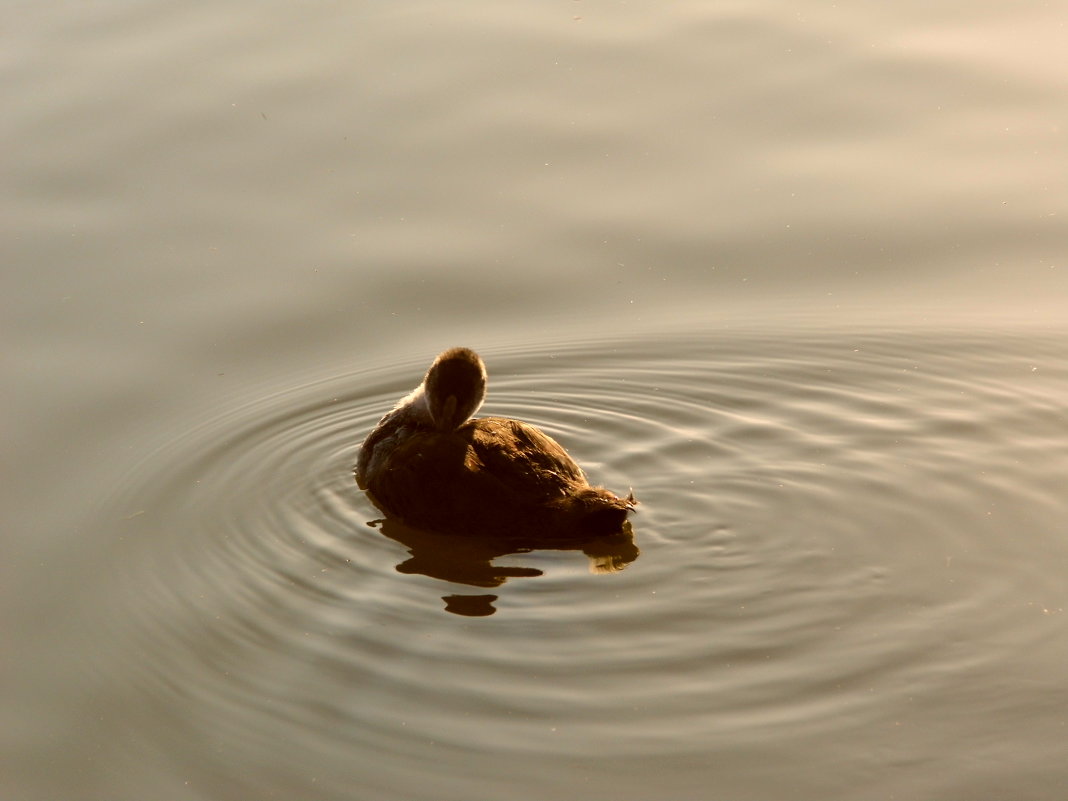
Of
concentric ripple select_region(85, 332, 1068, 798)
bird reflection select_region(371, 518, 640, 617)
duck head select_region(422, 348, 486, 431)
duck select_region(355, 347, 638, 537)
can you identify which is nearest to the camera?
concentric ripple select_region(85, 332, 1068, 798)

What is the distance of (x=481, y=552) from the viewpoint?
889 cm

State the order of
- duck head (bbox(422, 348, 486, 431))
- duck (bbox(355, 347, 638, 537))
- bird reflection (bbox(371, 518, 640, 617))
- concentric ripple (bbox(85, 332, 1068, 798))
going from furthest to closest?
duck head (bbox(422, 348, 486, 431)), duck (bbox(355, 347, 638, 537)), bird reflection (bbox(371, 518, 640, 617)), concentric ripple (bbox(85, 332, 1068, 798))

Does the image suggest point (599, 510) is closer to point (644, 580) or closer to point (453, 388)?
point (644, 580)

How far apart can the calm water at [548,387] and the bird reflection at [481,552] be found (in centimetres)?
4

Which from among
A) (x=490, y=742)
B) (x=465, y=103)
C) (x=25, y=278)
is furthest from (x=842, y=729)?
(x=465, y=103)

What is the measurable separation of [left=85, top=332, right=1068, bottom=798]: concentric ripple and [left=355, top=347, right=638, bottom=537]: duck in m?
0.18

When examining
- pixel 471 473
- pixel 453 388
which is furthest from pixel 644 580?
pixel 453 388

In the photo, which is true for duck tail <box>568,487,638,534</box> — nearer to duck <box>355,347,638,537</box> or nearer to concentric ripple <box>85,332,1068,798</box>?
duck <box>355,347,638,537</box>

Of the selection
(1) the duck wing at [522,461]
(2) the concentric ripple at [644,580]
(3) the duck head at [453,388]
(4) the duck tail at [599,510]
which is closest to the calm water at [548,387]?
(2) the concentric ripple at [644,580]

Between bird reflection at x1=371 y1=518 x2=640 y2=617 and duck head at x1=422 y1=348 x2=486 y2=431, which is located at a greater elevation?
duck head at x1=422 y1=348 x2=486 y2=431

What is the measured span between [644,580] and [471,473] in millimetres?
1185

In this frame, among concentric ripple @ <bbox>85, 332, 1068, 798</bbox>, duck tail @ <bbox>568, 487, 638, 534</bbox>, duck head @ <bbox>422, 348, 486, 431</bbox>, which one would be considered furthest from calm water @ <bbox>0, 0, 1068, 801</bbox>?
duck head @ <bbox>422, 348, 486, 431</bbox>

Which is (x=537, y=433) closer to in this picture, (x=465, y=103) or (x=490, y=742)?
(x=490, y=742)

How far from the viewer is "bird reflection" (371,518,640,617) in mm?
8555
